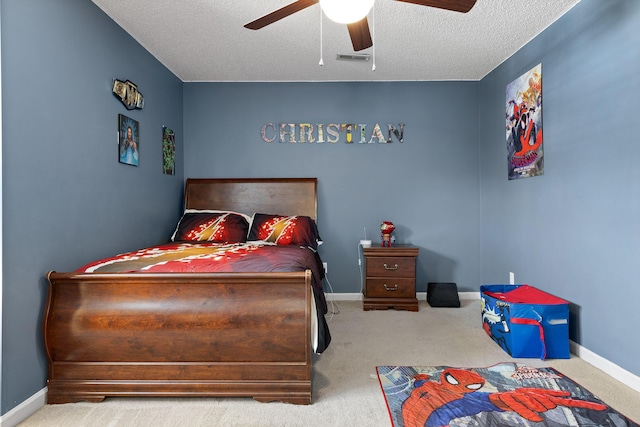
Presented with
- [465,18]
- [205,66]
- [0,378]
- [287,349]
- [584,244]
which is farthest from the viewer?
[205,66]

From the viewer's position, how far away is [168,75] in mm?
3686

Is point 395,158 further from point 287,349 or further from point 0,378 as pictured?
point 0,378

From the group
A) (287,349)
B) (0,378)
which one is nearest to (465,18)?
(287,349)

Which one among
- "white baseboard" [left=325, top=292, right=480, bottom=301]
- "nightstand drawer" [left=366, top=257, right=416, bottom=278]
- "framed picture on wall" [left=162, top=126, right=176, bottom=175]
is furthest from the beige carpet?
"framed picture on wall" [left=162, top=126, right=176, bottom=175]

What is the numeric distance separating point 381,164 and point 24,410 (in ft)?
11.5

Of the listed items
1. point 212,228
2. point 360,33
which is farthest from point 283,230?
point 360,33

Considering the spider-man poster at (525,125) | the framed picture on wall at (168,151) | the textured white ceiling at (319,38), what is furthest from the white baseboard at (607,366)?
the framed picture on wall at (168,151)

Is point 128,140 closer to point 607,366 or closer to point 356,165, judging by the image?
point 356,165

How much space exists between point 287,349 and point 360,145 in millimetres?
2712

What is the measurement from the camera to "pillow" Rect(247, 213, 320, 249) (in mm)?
3449

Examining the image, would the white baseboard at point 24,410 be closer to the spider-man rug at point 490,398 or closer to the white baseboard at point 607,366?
the spider-man rug at point 490,398

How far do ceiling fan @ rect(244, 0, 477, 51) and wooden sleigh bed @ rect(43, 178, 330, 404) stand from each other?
130 cm

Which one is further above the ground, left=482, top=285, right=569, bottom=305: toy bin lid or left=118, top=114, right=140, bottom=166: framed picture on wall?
left=118, top=114, right=140, bottom=166: framed picture on wall

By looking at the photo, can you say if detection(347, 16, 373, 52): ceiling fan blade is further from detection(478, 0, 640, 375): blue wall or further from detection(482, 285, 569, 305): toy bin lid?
detection(482, 285, 569, 305): toy bin lid
